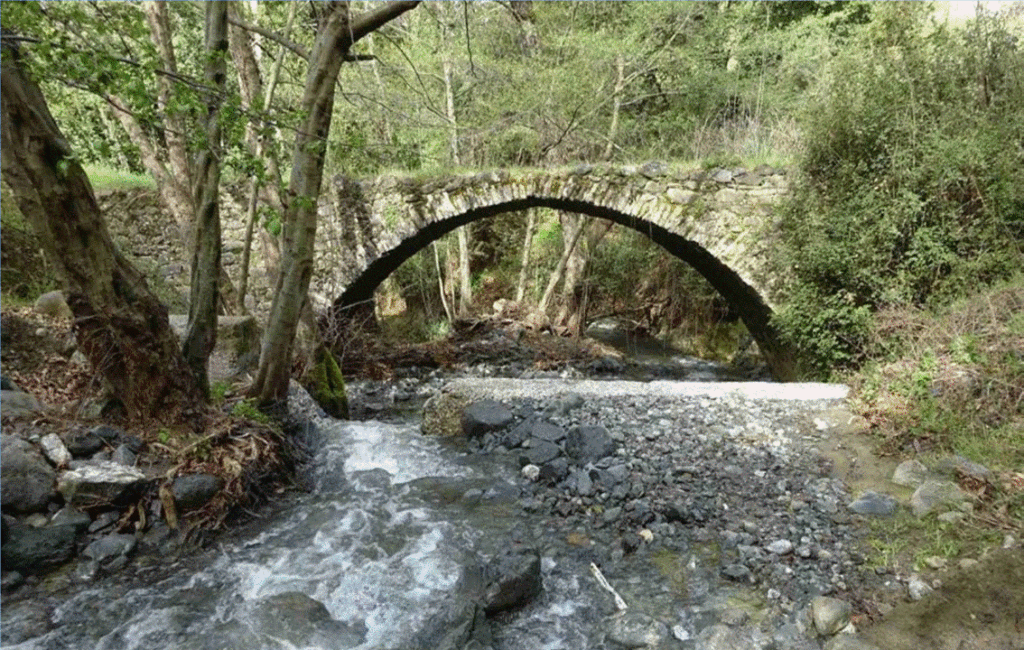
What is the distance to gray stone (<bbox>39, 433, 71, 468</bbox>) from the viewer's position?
3.69 meters

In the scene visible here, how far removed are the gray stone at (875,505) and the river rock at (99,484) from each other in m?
4.65

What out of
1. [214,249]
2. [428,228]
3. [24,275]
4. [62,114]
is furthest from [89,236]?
[62,114]

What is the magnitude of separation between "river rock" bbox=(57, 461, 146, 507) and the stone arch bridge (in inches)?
211

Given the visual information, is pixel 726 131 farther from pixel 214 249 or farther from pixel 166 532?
pixel 166 532

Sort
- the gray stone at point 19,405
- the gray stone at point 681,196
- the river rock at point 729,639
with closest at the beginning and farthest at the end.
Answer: the river rock at point 729,639 → the gray stone at point 19,405 → the gray stone at point 681,196

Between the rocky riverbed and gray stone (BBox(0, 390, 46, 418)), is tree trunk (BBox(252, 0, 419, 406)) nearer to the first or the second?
the rocky riverbed

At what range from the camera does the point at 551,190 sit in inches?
346

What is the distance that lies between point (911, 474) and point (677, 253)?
18.9 ft

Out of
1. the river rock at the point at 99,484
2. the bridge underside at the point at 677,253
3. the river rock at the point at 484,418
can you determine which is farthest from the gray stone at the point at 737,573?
the bridge underside at the point at 677,253

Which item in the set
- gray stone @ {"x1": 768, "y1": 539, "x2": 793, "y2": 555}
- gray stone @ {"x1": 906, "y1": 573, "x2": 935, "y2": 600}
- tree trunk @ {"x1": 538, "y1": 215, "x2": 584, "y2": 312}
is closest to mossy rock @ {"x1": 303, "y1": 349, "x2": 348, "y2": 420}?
gray stone @ {"x1": 768, "y1": 539, "x2": 793, "y2": 555}

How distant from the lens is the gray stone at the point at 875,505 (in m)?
3.87

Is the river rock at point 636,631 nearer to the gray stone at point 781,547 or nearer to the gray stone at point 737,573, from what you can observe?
the gray stone at point 737,573

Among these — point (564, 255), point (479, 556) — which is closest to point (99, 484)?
point (479, 556)

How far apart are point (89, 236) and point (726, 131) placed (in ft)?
36.8
